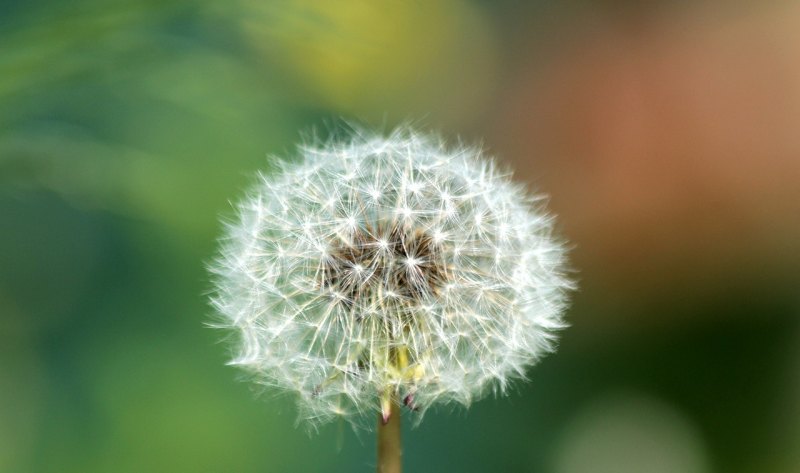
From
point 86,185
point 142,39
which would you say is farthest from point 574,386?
point 142,39

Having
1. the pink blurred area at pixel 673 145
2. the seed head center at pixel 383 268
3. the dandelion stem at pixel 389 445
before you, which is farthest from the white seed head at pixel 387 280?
the pink blurred area at pixel 673 145

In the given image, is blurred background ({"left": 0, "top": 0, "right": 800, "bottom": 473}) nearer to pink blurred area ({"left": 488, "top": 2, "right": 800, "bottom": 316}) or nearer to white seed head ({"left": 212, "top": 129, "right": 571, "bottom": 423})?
pink blurred area ({"left": 488, "top": 2, "right": 800, "bottom": 316})

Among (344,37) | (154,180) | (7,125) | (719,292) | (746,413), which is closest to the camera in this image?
(7,125)

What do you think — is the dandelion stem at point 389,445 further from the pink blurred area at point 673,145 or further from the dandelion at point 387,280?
the pink blurred area at point 673,145

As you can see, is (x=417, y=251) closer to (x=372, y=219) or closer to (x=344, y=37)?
(x=372, y=219)

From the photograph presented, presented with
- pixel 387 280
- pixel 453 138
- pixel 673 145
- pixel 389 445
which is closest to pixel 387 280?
pixel 387 280

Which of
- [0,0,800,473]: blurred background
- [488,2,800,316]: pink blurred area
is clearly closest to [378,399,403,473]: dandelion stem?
[0,0,800,473]: blurred background
